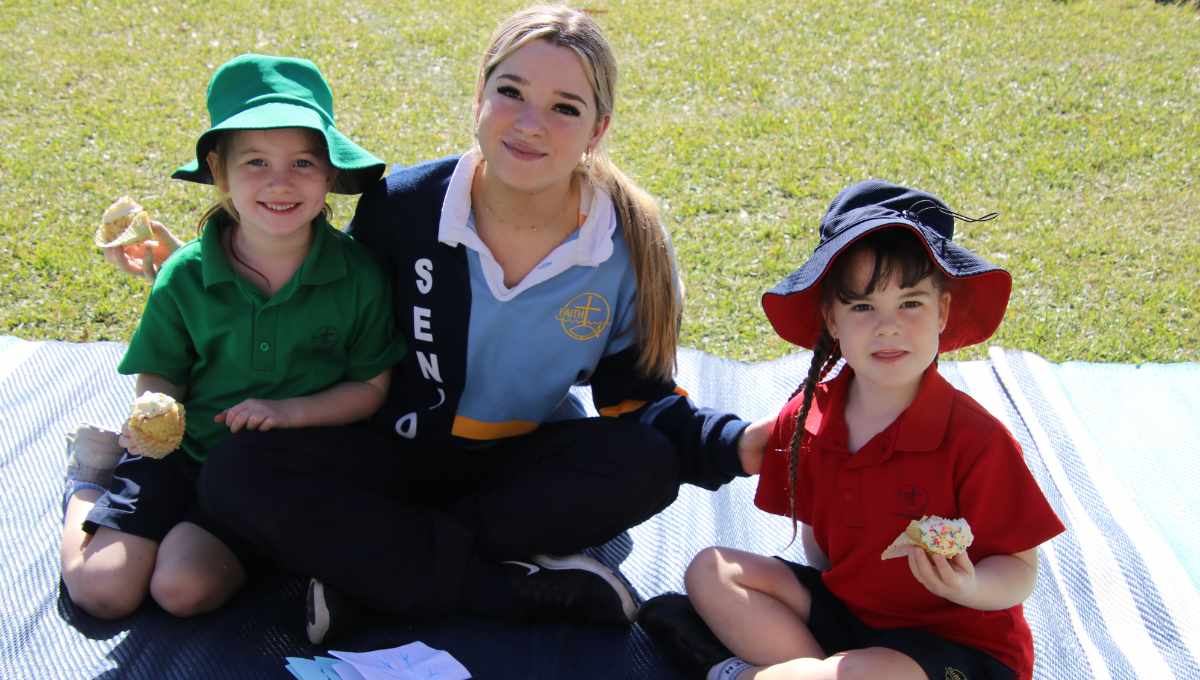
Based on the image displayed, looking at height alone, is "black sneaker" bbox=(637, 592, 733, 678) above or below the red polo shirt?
below

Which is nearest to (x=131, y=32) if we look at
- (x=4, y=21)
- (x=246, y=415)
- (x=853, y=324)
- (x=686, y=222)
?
(x=4, y=21)

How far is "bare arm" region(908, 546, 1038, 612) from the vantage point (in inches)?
75.4

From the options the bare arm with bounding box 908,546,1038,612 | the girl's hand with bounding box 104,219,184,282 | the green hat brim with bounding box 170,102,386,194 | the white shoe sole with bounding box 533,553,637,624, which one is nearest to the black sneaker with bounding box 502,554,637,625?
the white shoe sole with bounding box 533,553,637,624

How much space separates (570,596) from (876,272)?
1008 mm

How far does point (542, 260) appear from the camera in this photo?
260 cm

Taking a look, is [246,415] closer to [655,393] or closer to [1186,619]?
[655,393]

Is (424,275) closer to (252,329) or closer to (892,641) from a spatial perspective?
(252,329)

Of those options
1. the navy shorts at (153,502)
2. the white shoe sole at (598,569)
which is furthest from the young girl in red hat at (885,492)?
the navy shorts at (153,502)

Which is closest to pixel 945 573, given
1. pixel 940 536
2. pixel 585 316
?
pixel 940 536

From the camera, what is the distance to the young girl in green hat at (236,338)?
2.41m

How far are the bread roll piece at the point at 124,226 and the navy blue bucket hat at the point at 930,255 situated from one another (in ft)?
5.42

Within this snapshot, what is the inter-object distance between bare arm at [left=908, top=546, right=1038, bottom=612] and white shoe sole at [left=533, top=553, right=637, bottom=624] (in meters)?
0.74

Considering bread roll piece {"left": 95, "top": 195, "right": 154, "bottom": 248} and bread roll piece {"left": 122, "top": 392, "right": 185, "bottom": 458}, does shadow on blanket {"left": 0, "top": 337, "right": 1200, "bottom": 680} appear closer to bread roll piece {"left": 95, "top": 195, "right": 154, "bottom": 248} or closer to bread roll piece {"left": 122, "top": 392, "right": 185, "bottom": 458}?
bread roll piece {"left": 122, "top": 392, "right": 185, "bottom": 458}

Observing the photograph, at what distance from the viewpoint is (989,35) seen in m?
7.25
